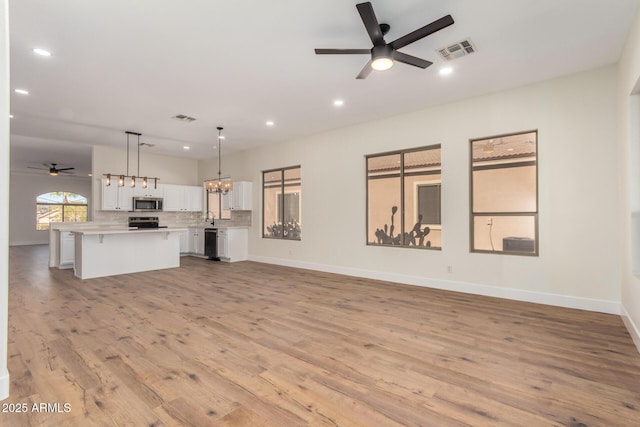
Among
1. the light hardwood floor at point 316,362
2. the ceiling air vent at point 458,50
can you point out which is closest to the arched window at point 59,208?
the light hardwood floor at point 316,362

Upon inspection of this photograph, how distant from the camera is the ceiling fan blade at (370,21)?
241 centimetres

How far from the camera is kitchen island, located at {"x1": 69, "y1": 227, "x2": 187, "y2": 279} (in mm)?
6059

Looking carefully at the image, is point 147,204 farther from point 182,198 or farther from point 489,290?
point 489,290

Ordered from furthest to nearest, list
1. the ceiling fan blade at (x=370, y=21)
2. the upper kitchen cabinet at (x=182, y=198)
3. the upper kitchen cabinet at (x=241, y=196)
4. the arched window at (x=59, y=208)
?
1. the arched window at (x=59, y=208)
2. the upper kitchen cabinet at (x=182, y=198)
3. the upper kitchen cabinet at (x=241, y=196)
4. the ceiling fan blade at (x=370, y=21)

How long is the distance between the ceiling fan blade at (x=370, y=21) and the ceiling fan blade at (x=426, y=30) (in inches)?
6.6

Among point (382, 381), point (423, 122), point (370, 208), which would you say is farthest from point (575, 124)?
point (382, 381)

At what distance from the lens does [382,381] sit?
91.4 inches

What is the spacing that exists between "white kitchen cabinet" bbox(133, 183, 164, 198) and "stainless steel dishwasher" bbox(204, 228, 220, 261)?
1697 mm

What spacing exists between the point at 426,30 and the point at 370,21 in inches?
19.2

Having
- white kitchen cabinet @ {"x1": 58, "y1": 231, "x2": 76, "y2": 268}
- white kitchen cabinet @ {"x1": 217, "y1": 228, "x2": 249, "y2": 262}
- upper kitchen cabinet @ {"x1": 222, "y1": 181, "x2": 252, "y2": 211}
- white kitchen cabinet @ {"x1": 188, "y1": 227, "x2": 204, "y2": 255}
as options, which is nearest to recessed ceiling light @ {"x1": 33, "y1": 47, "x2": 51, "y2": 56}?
white kitchen cabinet @ {"x1": 58, "y1": 231, "x2": 76, "y2": 268}

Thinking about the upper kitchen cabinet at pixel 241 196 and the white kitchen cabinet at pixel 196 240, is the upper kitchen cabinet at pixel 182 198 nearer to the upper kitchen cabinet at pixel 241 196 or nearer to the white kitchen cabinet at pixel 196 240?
the white kitchen cabinet at pixel 196 240

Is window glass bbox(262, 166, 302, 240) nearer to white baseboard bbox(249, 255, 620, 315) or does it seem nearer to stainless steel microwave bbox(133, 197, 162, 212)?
white baseboard bbox(249, 255, 620, 315)

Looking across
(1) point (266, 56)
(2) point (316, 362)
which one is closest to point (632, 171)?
(2) point (316, 362)

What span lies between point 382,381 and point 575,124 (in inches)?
160
